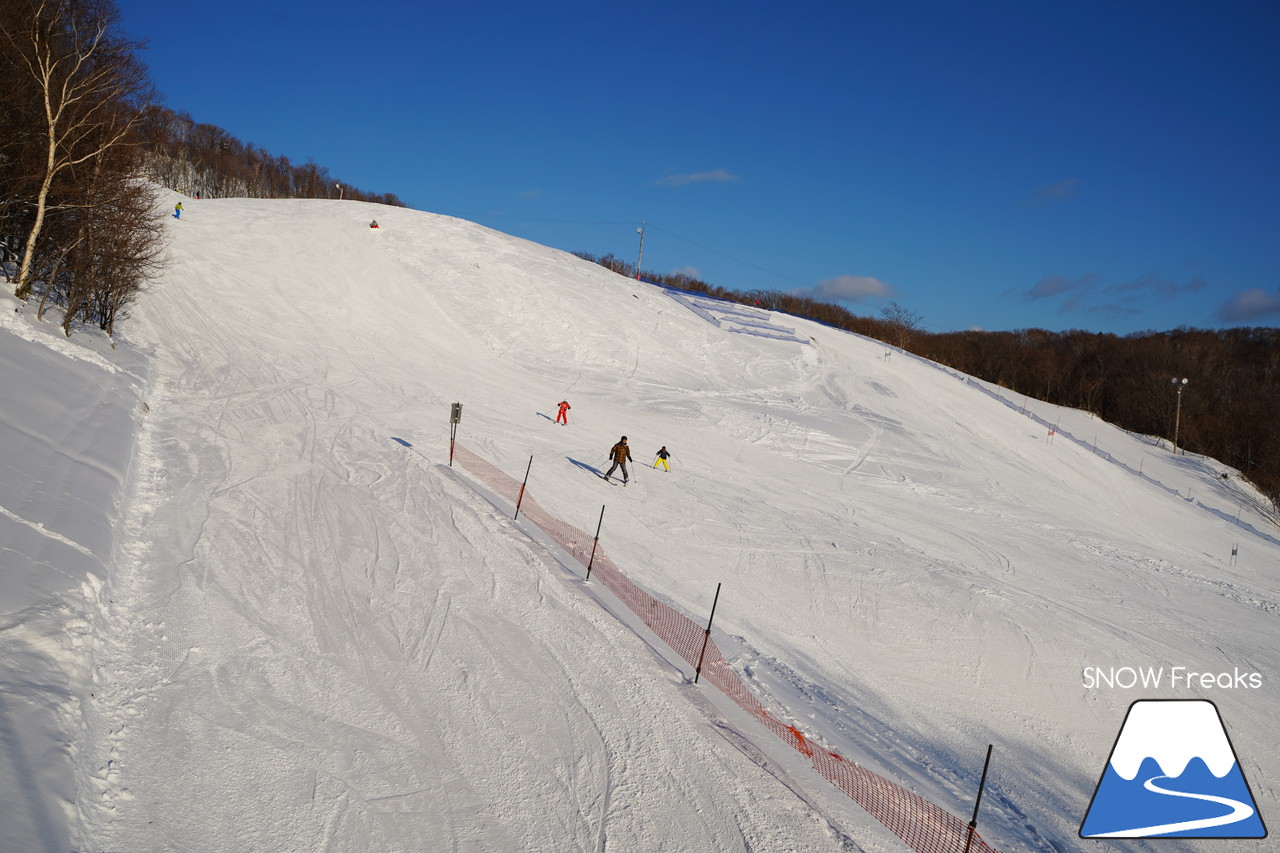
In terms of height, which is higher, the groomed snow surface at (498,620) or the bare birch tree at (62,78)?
the bare birch tree at (62,78)

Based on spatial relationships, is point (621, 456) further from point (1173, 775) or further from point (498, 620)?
point (1173, 775)

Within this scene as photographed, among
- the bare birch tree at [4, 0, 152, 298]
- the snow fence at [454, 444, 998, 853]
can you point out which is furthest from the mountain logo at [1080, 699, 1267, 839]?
the bare birch tree at [4, 0, 152, 298]

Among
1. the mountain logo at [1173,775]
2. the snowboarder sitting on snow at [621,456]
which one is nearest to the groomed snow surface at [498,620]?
the snowboarder sitting on snow at [621,456]

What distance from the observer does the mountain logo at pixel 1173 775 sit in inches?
159

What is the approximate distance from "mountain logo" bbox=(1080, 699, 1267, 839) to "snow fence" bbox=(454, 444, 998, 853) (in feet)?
6.80

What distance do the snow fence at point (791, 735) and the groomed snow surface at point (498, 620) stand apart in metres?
0.46

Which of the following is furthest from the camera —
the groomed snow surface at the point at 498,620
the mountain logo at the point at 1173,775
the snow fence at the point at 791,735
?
the snow fence at the point at 791,735

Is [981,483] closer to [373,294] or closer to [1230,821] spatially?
[1230,821]

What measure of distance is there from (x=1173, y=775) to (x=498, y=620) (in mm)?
7242

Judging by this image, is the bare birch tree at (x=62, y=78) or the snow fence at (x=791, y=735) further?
the bare birch tree at (x=62, y=78)

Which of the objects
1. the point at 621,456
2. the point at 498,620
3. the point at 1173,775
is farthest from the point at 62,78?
the point at 1173,775

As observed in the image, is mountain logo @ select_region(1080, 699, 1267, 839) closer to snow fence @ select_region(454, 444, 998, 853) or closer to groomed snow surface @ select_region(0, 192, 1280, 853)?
snow fence @ select_region(454, 444, 998, 853)

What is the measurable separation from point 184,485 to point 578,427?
47.7 feet

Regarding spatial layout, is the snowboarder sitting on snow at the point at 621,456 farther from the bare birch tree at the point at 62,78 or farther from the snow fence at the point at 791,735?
the bare birch tree at the point at 62,78
